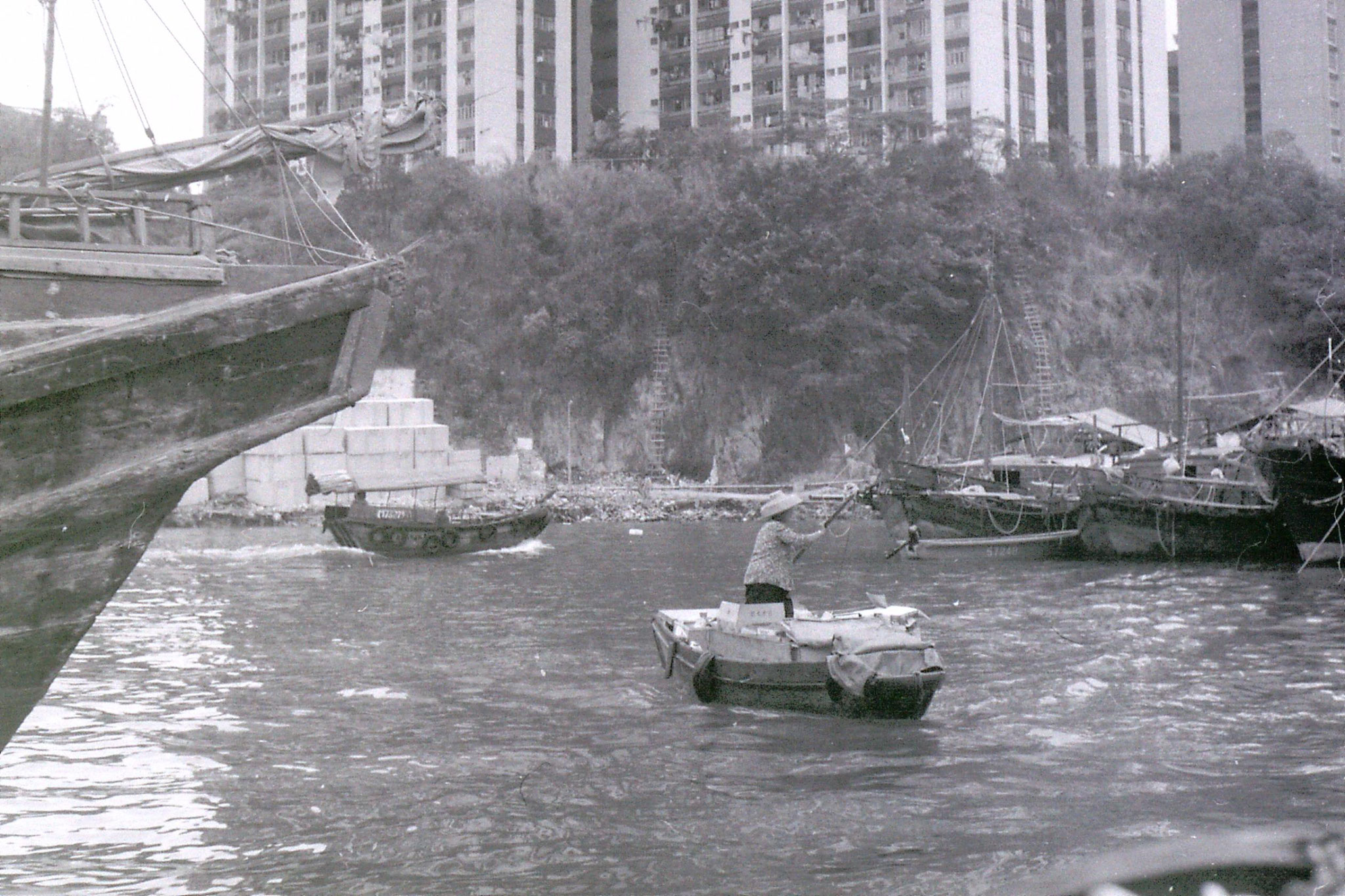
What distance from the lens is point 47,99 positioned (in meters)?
8.44

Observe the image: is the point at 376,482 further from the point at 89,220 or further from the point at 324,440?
the point at 89,220

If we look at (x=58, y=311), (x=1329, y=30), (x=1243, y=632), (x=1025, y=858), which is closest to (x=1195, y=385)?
(x=1329, y=30)

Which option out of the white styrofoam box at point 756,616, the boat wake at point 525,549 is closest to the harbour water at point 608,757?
the white styrofoam box at point 756,616

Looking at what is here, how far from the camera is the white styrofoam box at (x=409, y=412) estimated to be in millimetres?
45656

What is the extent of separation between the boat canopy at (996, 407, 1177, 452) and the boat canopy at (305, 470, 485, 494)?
1588 centimetres

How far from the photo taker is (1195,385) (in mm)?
51219

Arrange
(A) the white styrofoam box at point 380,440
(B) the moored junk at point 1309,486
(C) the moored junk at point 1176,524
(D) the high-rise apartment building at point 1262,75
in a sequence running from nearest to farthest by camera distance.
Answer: (B) the moored junk at point 1309,486
(C) the moored junk at point 1176,524
(A) the white styrofoam box at point 380,440
(D) the high-rise apartment building at point 1262,75

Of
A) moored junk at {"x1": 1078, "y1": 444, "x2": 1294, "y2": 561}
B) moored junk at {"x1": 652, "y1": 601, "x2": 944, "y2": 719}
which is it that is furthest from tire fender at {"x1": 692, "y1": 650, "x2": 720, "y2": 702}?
moored junk at {"x1": 1078, "y1": 444, "x2": 1294, "y2": 561}

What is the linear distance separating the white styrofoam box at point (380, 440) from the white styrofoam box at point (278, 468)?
1.67 m

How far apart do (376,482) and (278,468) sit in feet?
32.5

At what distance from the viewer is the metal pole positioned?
784 centimetres

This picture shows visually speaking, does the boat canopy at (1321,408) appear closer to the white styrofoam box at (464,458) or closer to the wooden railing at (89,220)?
the white styrofoam box at (464,458)

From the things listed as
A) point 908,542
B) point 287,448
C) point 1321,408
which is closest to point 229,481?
point 287,448

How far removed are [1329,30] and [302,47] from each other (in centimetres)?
4530
